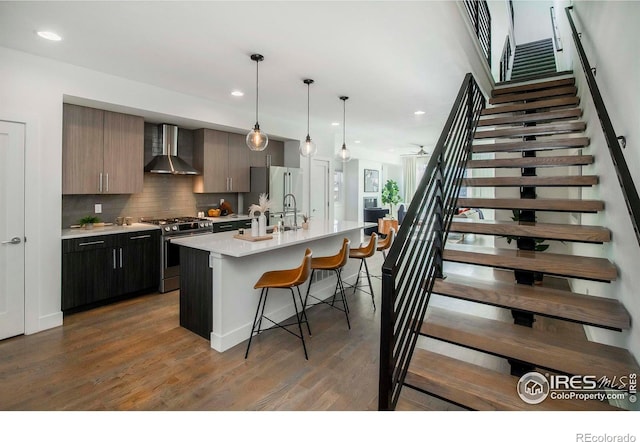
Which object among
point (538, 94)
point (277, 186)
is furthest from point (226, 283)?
point (538, 94)

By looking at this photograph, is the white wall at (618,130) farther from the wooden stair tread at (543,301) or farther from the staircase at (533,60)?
the staircase at (533,60)

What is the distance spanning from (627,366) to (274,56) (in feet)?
11.6

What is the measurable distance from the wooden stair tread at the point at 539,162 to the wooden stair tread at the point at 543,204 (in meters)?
0.40

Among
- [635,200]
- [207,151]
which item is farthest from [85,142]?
[635,200]

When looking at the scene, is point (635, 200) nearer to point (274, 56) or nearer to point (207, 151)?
point (274, 56)

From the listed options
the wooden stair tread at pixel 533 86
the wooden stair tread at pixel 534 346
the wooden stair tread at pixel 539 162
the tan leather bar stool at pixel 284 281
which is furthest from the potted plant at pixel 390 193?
the wooden stair tread at pixel 534 346

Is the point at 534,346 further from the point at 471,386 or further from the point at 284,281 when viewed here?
the point at 284,281

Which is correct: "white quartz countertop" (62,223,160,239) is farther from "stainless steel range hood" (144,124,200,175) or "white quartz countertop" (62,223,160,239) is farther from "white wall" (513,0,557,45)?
"white wall" (513,0,557,45)

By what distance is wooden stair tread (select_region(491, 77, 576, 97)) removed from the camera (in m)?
3.97

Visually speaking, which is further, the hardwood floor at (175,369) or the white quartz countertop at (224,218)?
the white quartz countertop at (224,218)

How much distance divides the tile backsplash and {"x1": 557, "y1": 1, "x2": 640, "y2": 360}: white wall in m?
5.36

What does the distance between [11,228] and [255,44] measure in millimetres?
→ 2938

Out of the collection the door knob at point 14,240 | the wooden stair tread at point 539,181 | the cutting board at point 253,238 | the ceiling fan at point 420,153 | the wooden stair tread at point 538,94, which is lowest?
the door knob at point 14,240
